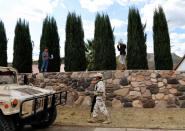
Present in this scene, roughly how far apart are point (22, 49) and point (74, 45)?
2891 mm

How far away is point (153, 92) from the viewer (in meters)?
15.4

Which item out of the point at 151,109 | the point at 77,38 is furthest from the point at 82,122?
the point at 77,38

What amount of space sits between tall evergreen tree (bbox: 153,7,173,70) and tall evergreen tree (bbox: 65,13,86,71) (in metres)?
3.67

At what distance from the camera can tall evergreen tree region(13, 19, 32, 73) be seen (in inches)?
733

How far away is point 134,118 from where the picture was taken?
A: 12.7 metres

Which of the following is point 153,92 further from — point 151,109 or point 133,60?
point 133,60

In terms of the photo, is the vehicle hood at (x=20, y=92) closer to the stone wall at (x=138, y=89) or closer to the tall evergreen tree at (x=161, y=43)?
the stone wall at (x=138, y=89)

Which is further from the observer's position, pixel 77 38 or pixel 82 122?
pixel 77 38

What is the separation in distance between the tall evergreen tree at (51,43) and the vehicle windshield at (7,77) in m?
7.51

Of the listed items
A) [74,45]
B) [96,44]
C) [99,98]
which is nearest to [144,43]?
[96,44]

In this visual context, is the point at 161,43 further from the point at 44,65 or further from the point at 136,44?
the point at 44,65

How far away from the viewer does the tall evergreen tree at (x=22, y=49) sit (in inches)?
733

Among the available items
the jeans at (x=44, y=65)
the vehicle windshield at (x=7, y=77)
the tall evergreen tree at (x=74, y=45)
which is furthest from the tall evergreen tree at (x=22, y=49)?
the vehicle windshield at (x=7, y=77)

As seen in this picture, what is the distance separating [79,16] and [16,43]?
365 centimetres
